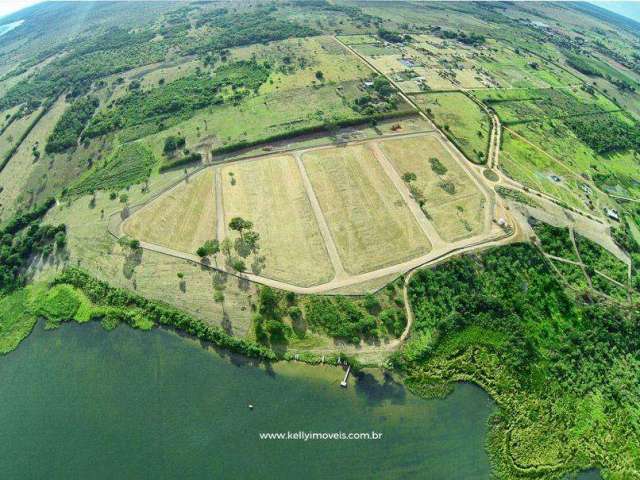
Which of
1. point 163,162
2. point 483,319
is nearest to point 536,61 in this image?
point 483,319

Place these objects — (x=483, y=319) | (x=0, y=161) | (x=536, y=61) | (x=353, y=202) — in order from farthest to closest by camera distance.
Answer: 1. (x=536, y=61)
2. (x=0, y=161)
3. (x=353, y=202)
4. (x=483, y=319)

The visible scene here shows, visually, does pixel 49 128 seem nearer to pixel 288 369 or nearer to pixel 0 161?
pixel 0 161

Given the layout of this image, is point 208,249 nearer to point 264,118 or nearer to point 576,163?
point 264,118

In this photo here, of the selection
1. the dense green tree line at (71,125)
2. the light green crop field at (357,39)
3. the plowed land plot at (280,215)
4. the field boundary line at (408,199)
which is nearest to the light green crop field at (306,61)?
the light green crop field at (357,39)

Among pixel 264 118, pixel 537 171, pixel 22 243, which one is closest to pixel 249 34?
pixel 264 118

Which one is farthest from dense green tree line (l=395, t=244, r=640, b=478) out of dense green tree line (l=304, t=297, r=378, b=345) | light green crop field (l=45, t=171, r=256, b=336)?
light green crop field (l=45, t=171, r=256, b=336)

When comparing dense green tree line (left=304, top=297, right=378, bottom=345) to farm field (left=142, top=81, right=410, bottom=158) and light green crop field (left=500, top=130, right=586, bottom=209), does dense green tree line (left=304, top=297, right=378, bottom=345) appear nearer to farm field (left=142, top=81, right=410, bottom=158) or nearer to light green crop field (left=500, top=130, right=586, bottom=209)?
farm field (left=142, top=81, right=410, bottom=158)

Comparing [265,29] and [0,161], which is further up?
[265,29]
